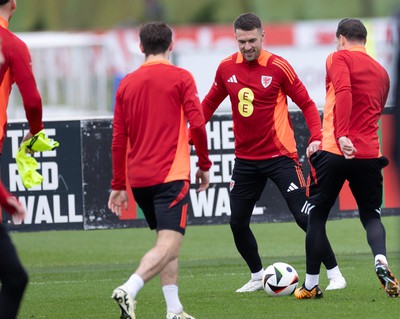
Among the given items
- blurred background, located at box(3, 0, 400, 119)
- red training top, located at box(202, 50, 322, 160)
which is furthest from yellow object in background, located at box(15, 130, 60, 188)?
blurred background, located at box(3, 0, 400, 119)

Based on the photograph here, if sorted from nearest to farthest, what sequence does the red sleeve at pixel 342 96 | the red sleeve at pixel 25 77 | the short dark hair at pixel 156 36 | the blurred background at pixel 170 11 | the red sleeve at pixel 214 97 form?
the short dark hair at pixel 156 36
the red sleeve at pixel 25 77
the red sleeve at pixel 342 96
the red sleeve at pixel 214 97
the blurred background at pixel 170 11

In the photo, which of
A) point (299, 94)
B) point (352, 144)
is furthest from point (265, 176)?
point (352, 144)

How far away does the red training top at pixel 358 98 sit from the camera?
8930 millimetres

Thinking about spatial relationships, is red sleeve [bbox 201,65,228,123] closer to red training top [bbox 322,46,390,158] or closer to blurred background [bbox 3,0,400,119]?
red training top [bbox 322,46,390,158]

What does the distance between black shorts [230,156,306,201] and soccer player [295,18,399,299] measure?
26.2 inches

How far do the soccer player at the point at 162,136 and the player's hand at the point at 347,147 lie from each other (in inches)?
45.0

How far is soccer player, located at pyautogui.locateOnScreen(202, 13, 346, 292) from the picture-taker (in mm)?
9906

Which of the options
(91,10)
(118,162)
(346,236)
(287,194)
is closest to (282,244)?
(346,236)

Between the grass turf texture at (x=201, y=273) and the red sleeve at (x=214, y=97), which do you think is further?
the red sleeve at (x=214, y=97)

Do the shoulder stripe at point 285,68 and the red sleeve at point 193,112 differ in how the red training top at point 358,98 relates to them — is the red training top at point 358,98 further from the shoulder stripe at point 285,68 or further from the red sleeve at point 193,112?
the red sleeve at point 193,112

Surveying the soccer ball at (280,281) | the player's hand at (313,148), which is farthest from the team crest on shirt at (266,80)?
the soccer ball at (280,281)

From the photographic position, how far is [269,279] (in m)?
9.79

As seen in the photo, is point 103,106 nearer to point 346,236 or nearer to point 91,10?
point 91,10

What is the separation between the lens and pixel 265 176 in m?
10.1
